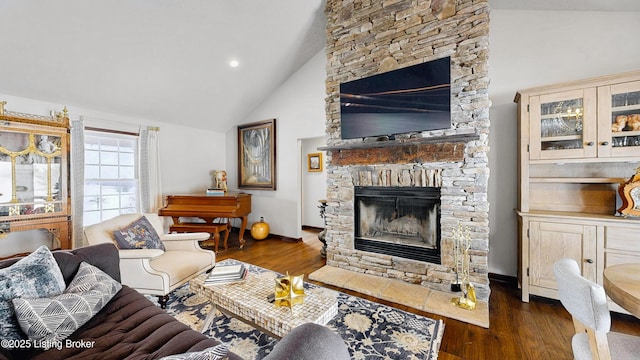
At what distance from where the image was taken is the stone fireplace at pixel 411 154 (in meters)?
2.38

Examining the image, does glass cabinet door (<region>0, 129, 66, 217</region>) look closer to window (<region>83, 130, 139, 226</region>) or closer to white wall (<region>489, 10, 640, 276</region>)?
window (<region>83, 130, 139, 226</region>)

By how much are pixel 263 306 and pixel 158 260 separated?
1541mm

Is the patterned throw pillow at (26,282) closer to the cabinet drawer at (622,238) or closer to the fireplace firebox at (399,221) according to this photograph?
the fireplace firebox at (399,221)

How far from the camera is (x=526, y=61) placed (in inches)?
105

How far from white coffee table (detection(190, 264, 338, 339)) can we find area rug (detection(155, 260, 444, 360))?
251mm

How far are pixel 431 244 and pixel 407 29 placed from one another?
7.97 feet

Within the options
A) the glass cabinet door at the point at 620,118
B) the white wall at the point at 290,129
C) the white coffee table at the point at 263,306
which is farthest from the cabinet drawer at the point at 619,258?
the white wall at the point at 290,129

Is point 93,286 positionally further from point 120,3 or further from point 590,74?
point 590,74

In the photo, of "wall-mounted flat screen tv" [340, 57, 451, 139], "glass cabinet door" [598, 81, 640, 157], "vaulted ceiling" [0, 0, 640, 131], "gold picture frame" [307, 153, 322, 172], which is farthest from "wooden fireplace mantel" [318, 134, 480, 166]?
"gold picture frame" [307, 153, 322, 172]

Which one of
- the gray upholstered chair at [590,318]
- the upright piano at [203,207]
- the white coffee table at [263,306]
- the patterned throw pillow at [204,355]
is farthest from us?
the upright piano at [203,207]

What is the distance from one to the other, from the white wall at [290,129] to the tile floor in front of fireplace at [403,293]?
1781mm

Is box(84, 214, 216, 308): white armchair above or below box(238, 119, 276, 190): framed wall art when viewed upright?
below

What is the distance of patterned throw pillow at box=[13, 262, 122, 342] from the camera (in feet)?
3.84

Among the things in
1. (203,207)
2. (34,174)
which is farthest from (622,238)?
(34,174)
